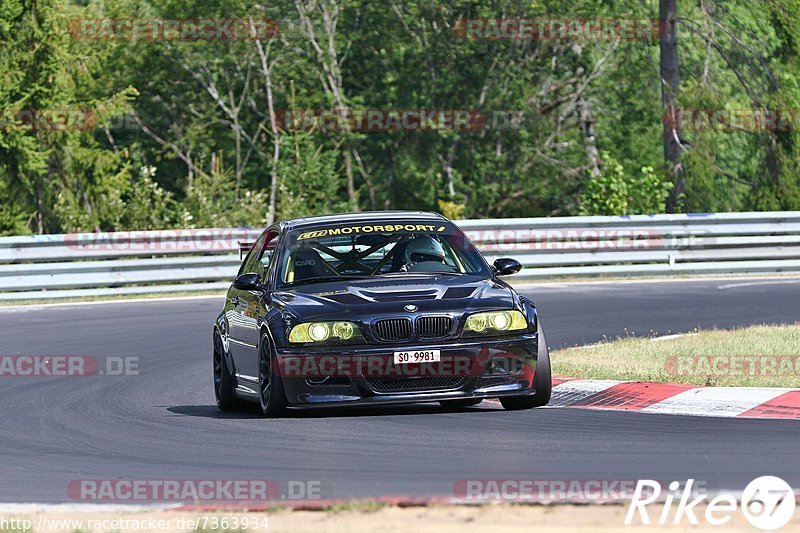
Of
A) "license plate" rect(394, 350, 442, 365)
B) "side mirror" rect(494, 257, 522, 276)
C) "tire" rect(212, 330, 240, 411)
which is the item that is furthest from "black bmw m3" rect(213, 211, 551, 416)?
"tire" rect(212, 330, 240, 411)

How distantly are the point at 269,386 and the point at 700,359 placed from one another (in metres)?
4.50

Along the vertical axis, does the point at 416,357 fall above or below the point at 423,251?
below

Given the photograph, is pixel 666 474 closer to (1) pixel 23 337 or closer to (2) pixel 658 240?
(1) pixel 23 337

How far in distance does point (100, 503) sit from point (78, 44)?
1130 inches

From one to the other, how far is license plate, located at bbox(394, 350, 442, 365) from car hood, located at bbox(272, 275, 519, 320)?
0.91ft

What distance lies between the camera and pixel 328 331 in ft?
34.2

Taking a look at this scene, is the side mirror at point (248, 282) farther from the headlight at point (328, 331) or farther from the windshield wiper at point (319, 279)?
the headlight at point (328, 331)

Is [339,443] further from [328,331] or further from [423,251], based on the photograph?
[423,251]

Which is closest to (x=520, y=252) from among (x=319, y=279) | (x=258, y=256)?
(x=258, y=256)

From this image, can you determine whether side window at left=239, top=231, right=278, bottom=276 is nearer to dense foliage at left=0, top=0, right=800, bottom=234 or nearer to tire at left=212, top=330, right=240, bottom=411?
tire at left=212, top=330, right=240, bottom=411

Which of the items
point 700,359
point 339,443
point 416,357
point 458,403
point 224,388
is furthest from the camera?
point 700,359

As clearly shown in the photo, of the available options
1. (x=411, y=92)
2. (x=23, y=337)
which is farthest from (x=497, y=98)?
(x=23, y=337)

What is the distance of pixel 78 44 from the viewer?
115 ft

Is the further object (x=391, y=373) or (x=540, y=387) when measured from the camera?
(x=540, y=387)
